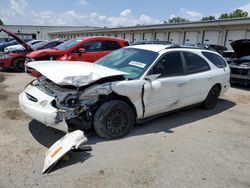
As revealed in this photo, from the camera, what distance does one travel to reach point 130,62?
4664mm

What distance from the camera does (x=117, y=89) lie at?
12.6ft

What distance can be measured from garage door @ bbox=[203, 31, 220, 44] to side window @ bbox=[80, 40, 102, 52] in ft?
48.4

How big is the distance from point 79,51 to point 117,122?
5.40 metres

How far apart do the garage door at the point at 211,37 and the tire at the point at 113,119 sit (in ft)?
→ 62.8

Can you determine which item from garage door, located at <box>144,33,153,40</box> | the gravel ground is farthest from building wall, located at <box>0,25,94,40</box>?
the gravel ground

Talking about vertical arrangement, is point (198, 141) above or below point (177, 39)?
below

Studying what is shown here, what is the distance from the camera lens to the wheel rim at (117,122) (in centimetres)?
392

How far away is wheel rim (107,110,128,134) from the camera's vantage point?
12.9 ft

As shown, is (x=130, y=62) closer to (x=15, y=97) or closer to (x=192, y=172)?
(x=192, y=172)

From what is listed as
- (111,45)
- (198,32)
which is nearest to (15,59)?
(111,45)

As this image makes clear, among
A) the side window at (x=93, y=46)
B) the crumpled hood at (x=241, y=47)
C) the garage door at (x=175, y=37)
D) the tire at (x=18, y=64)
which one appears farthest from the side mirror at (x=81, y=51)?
the garage door at (x=175, y=37)

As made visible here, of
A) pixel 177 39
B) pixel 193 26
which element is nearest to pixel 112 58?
pixel 193 26

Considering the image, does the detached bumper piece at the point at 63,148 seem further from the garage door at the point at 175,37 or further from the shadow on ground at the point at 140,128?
the garage door at the point at 175,37

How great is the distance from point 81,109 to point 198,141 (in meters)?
2.06
